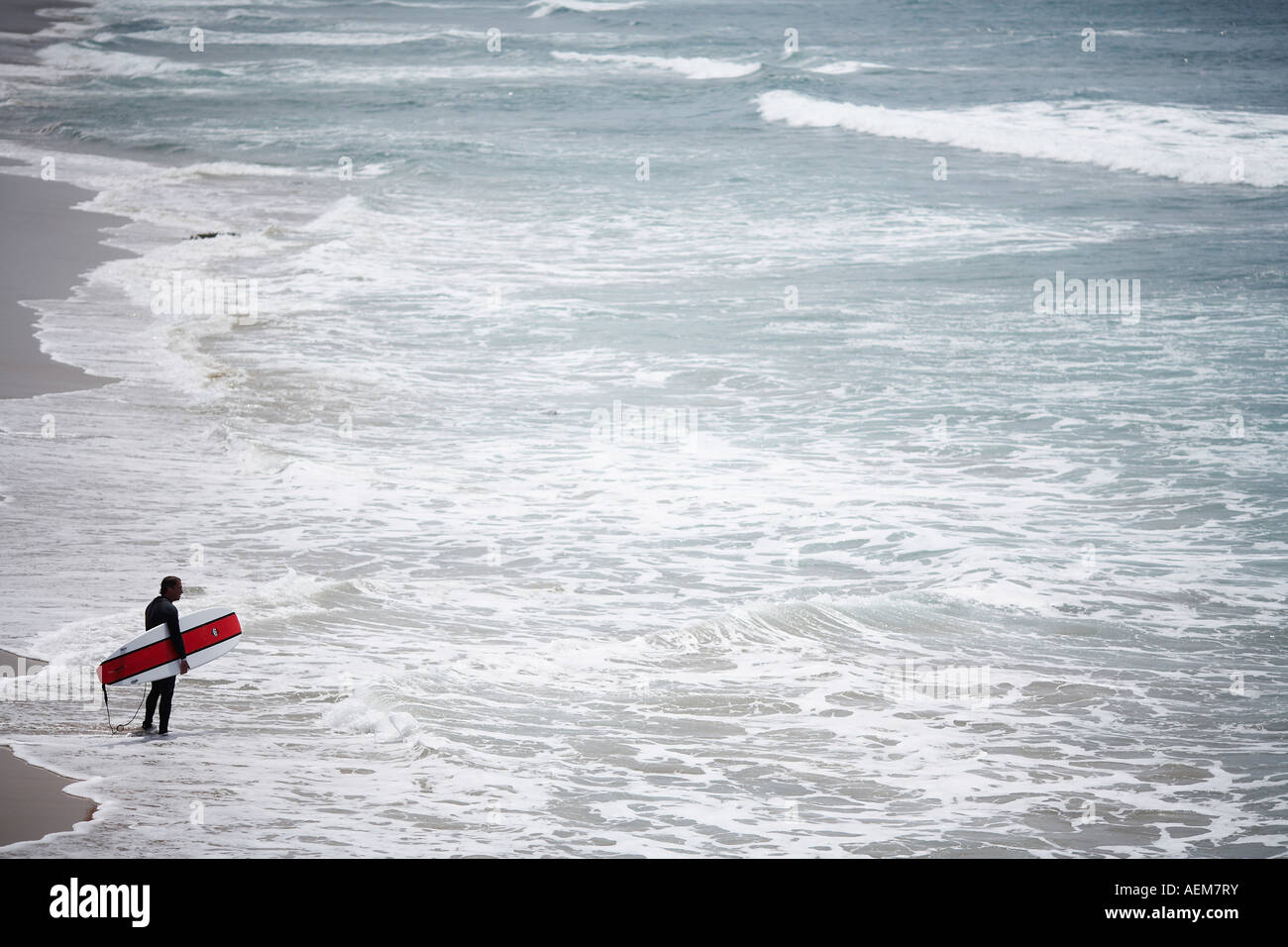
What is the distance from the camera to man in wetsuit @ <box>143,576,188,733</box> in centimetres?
735

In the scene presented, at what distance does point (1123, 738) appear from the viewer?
771 cm

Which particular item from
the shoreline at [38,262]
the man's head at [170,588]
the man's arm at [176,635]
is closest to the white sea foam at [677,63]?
the shoreline at [38,262]

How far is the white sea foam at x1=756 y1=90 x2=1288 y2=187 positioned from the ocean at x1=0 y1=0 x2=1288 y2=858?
472 millimetres

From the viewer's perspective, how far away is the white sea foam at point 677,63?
48781 mm

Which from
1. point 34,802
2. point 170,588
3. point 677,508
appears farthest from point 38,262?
point 34,802

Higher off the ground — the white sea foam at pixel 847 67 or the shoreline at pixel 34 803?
the white sea foam at pixel 847 67

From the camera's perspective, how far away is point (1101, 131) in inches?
1331

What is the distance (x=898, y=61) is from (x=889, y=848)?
47.4 m

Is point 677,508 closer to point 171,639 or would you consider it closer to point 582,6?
point 171,639

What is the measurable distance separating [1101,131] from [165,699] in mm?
31300

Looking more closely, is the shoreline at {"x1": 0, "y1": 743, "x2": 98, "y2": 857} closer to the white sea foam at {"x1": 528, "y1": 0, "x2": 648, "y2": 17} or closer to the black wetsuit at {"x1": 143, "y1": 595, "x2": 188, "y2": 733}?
the black wetsuit at {"x1": 143, "y1": 595, "x2": 188, "y2": 733}

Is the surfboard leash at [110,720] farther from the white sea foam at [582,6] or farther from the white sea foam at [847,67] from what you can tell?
the white sea foam at [582,6]

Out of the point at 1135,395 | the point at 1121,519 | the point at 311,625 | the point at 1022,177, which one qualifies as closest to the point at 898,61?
the point at 1022,177

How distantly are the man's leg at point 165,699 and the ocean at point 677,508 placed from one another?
176 millimetres
